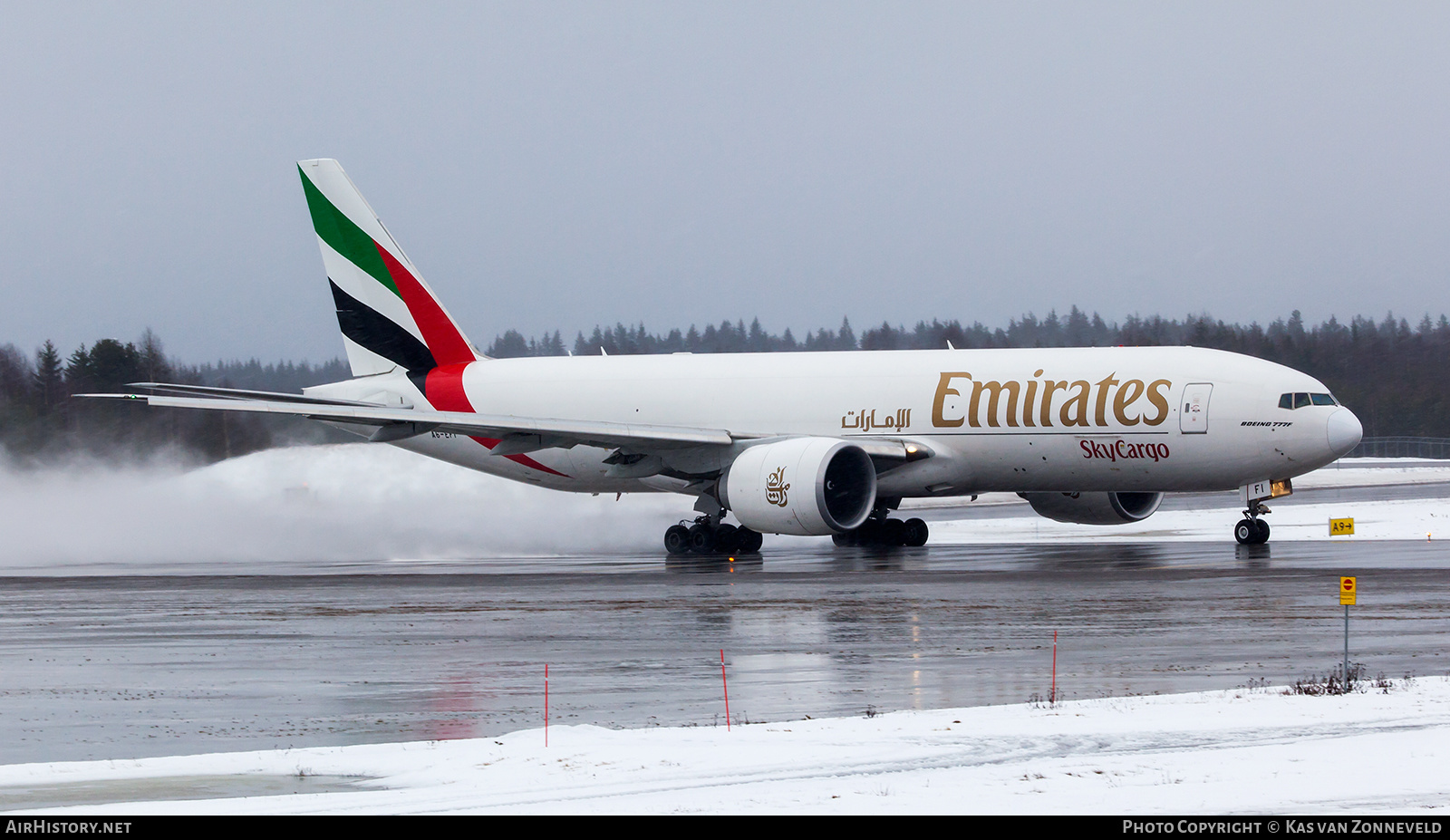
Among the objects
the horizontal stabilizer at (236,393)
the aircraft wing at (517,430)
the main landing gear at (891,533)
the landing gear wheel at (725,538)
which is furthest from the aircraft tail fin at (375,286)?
the main landing gear at (891,533)

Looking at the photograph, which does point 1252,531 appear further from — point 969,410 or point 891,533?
point 891,533

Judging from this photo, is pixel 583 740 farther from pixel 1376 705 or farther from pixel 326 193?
pixel 326 193

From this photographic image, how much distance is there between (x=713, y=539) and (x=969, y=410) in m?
5.64

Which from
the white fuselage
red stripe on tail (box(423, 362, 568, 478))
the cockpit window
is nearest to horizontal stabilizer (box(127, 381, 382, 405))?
red stripe on tail (box(423, 362, 568, 478))

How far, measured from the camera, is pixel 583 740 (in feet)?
30.5

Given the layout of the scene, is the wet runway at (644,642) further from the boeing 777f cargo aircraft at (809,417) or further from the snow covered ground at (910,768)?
the boeing 777f cargo aircraft at (809,417)

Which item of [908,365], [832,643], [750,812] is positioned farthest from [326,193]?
[750,812]

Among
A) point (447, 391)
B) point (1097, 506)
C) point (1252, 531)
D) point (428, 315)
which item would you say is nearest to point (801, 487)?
point (1097, 506)

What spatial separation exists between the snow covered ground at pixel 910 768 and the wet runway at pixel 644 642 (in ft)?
2.62

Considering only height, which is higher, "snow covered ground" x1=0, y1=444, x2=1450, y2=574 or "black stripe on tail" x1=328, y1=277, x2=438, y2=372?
"black stripe on tail" x1=328, y1=277, x2=438, y2=372

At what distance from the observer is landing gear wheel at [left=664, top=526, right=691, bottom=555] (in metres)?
29.6

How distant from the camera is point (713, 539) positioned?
29141mm

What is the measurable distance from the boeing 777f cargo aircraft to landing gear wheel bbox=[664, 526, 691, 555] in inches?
1.6

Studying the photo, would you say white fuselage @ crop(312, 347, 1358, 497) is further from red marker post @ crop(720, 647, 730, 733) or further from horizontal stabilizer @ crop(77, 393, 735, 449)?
red marker post @ crop(720, 647, 730, 733)
